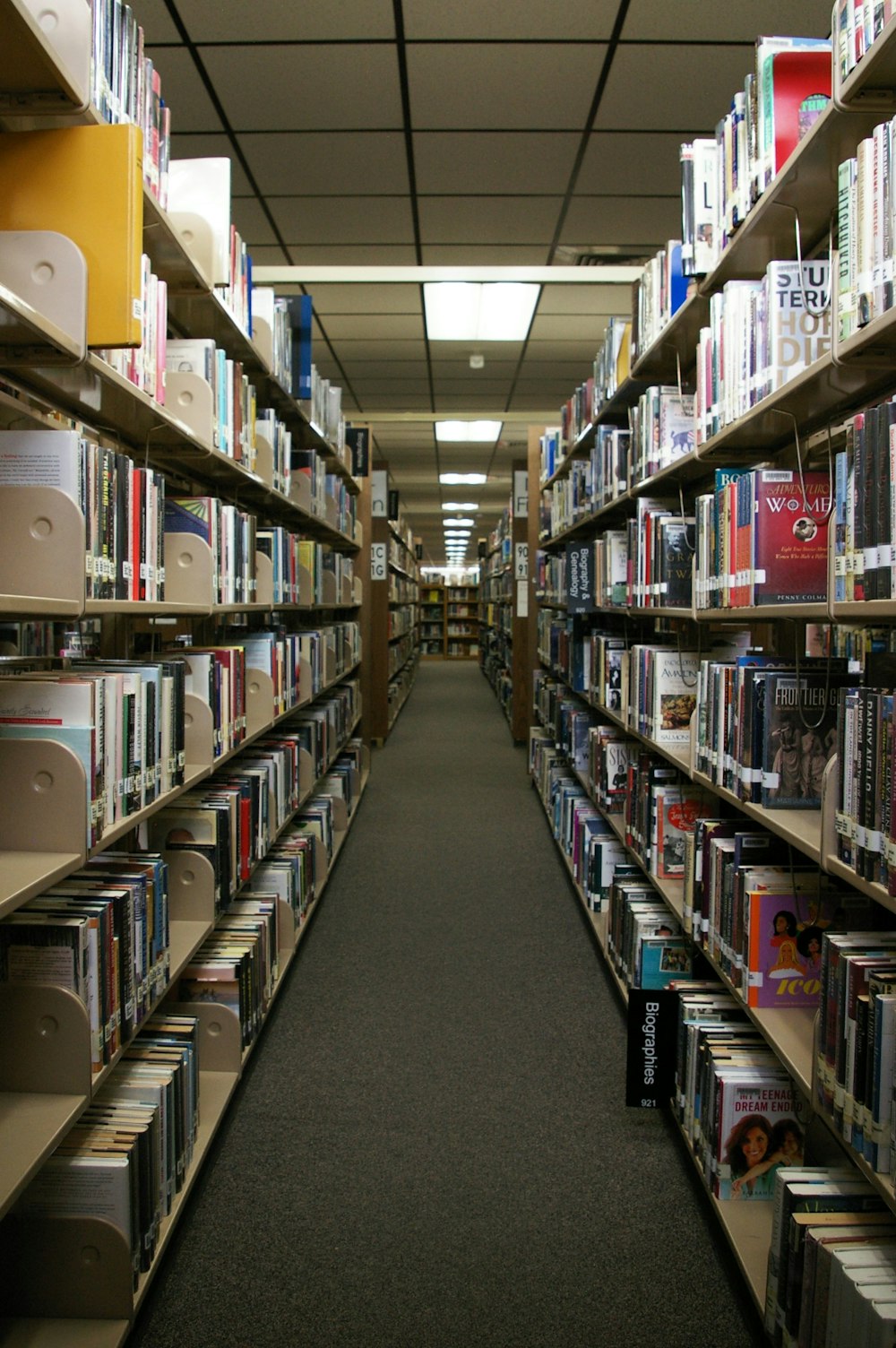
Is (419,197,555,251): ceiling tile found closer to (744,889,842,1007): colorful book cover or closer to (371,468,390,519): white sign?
(371,468,390,519): white sign

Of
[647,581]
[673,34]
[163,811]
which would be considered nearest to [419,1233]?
[163,811]

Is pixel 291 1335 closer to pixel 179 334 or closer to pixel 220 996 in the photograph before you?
pixel 220 996

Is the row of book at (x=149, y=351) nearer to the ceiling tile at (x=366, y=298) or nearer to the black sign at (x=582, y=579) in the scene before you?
the black sign at (x=582, y=579)

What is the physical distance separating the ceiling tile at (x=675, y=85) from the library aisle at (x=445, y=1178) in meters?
3.26

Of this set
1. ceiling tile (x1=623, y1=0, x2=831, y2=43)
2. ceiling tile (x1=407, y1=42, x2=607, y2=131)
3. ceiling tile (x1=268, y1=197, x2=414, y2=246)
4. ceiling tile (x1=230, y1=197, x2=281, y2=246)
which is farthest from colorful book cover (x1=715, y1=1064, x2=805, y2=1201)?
ceiling tile (x1=230, y1=197, x2=281, y2=246)

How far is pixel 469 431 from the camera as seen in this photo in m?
10.0

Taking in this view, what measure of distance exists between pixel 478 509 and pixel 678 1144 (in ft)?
53.7

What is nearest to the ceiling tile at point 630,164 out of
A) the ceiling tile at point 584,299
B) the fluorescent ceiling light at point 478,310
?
the fluorescent ceiling light at point 478,310

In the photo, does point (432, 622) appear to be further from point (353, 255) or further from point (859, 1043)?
point (859, 1043)

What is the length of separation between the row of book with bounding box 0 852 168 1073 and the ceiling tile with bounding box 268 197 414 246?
3615mm

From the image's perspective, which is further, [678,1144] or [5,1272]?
[678,1144]

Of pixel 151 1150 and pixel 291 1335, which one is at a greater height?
pixel 151 1150

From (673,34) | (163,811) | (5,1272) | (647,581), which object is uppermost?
(673,34)

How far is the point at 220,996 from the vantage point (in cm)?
248
